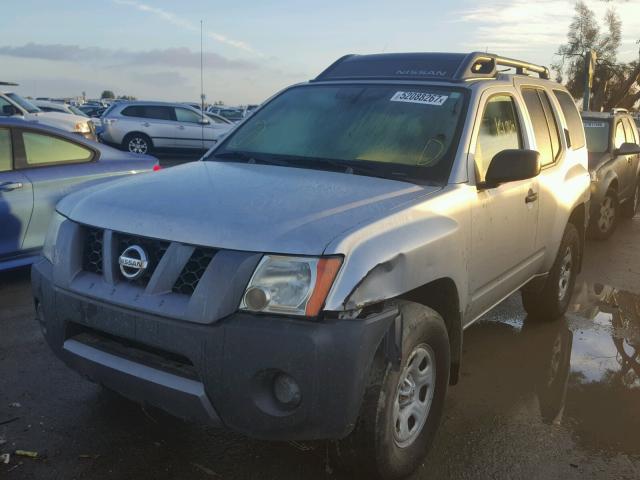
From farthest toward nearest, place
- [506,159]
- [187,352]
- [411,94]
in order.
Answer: [411,94], [506,159], [187,352]

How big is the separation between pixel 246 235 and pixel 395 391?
85 cm

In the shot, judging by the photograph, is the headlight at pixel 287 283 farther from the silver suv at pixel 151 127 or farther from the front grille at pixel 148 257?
the silver suv at pixel 151 127

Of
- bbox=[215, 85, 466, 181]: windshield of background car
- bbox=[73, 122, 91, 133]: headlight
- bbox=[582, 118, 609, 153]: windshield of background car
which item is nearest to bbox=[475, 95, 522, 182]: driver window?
bbox=[215, 85, 466, 181]: windshield of background car

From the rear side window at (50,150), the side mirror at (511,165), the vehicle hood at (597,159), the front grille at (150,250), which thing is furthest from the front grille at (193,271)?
the vehicle hood at (597,159)

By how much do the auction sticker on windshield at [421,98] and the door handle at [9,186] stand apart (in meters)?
3.55

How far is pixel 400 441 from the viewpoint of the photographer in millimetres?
2861

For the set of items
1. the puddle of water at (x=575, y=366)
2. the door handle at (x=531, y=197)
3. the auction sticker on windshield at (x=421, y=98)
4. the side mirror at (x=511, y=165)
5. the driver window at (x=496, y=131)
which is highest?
the auction sticker on windshield at (x=421, y=98)

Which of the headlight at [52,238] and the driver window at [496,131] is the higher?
the driver window at [496,131]

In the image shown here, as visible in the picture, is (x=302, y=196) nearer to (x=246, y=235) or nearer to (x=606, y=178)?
(x=246, y=235)

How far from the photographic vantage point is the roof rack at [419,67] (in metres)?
4.04

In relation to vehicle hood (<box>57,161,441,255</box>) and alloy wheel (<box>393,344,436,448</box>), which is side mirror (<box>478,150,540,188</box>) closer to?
vehicle hood (<box>57,161,441,255</box>)

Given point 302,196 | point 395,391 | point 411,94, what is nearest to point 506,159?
point 411,94

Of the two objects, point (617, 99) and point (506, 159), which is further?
point (617, 99)

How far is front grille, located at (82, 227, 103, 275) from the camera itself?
2.83m
